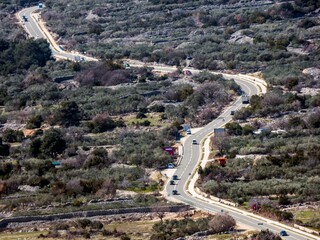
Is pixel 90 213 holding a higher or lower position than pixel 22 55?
lower

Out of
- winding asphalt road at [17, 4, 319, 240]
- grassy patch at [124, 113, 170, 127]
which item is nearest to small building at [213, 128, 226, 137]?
winding asphalt road at [17, 4, 319, 240]

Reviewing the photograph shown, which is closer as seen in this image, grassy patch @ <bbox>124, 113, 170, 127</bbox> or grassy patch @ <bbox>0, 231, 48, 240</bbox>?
grassy patch @ <bbox>0, 231, 48, 240</bbox>

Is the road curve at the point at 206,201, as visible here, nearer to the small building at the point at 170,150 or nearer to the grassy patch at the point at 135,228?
the small building at the point at 170,150

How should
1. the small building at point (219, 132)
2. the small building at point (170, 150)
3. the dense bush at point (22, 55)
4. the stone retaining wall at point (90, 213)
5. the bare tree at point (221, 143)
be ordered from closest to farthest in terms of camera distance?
the stone retaining wall at point (90, 213)
the bare tree at point (221, 143)
the small building at point (170, 150)
the small building at point (219, 132)
the dense bush at point (22, 55)

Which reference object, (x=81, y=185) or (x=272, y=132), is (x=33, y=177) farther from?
(x=272, y=132)

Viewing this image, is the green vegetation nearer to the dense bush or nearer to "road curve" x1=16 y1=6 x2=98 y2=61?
"road curve" x1=16 y1=6 x2=98 y2=61

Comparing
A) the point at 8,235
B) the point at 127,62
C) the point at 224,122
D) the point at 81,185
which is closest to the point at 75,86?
the point at 127,62

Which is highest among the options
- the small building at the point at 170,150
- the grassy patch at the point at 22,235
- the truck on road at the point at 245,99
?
the truck on road at the point at 245,99

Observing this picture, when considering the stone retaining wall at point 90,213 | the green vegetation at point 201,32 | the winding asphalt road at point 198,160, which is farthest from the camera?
the green vegetation at point 201,32

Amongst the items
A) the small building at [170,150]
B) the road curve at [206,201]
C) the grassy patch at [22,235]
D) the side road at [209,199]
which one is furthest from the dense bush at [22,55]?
the grassy patch at [22,235]

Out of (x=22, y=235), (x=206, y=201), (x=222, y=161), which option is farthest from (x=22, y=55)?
(x=22, y=235)

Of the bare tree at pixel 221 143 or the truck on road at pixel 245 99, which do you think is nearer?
the bare tree at pixel 221 143

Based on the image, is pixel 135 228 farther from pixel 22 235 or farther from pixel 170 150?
pixel 170 150
